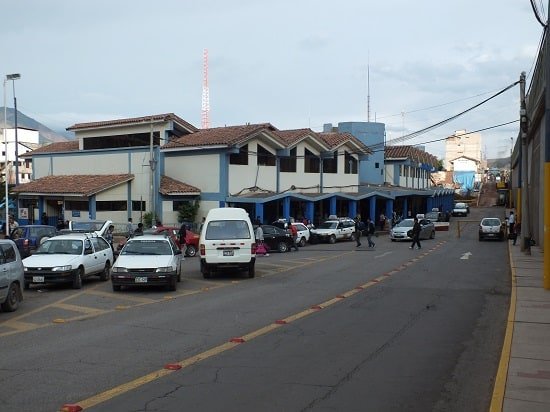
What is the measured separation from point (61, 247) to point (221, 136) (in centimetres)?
2279

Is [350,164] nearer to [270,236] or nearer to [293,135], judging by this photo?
[293,135]

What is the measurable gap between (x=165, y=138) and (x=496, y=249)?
21854mm

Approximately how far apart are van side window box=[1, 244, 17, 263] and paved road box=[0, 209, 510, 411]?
119cm

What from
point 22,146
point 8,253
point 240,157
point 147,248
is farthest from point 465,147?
point 8,253

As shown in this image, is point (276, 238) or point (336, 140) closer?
point (276, 238)

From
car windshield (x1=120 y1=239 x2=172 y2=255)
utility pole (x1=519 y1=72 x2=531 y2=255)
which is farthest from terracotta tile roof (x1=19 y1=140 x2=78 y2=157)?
car windshield (x1=120 y1=239 x2=172 y2=255)

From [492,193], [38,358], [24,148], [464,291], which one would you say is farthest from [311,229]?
[492,193]

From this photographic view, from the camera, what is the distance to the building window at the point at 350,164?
52350 mm

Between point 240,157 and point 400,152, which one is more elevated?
point 400,152

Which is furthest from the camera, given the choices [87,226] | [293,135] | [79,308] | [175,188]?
[293,135]

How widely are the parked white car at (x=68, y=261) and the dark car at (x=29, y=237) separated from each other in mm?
6475

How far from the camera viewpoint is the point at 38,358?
932 cm

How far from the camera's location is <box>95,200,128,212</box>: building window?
41.5 m

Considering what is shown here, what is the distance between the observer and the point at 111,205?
41.9 m
